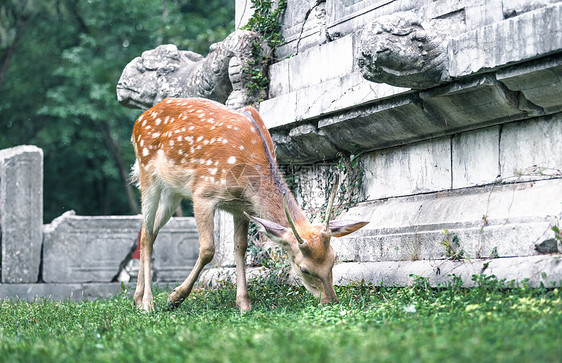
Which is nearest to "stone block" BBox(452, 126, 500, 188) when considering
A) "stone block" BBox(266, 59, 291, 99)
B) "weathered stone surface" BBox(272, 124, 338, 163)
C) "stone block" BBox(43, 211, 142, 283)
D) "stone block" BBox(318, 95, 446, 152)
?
"stone block" BBox(318, 95, 446, 152)

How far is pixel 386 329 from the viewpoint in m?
3.98

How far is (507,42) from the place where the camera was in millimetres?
4969

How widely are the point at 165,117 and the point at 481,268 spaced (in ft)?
11.4

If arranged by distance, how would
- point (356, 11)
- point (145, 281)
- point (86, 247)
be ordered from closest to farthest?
point (356, 11) → point (145, 281) → point (86, 247)

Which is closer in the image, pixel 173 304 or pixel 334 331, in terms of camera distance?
pixel 334 331

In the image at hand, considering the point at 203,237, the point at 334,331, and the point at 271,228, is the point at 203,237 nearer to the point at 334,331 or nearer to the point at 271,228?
the point at 271,228

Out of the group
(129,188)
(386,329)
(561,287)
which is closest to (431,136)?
(561,287)

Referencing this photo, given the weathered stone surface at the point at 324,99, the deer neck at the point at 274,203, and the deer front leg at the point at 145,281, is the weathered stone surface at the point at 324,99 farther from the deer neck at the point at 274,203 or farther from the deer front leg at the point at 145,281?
the deer front leg at the point at 145,281

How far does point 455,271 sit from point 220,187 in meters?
2.16

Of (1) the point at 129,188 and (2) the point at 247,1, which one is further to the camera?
(1) the point at 129,188

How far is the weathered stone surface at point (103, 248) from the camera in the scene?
467 inches

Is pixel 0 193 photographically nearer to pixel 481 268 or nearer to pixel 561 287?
pixel 481 268

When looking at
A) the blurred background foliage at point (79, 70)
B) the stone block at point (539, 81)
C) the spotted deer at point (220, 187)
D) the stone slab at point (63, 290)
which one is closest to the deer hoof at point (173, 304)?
the spotted deer at point (220, 187)

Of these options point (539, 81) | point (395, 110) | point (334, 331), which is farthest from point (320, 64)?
point (334, 331)
